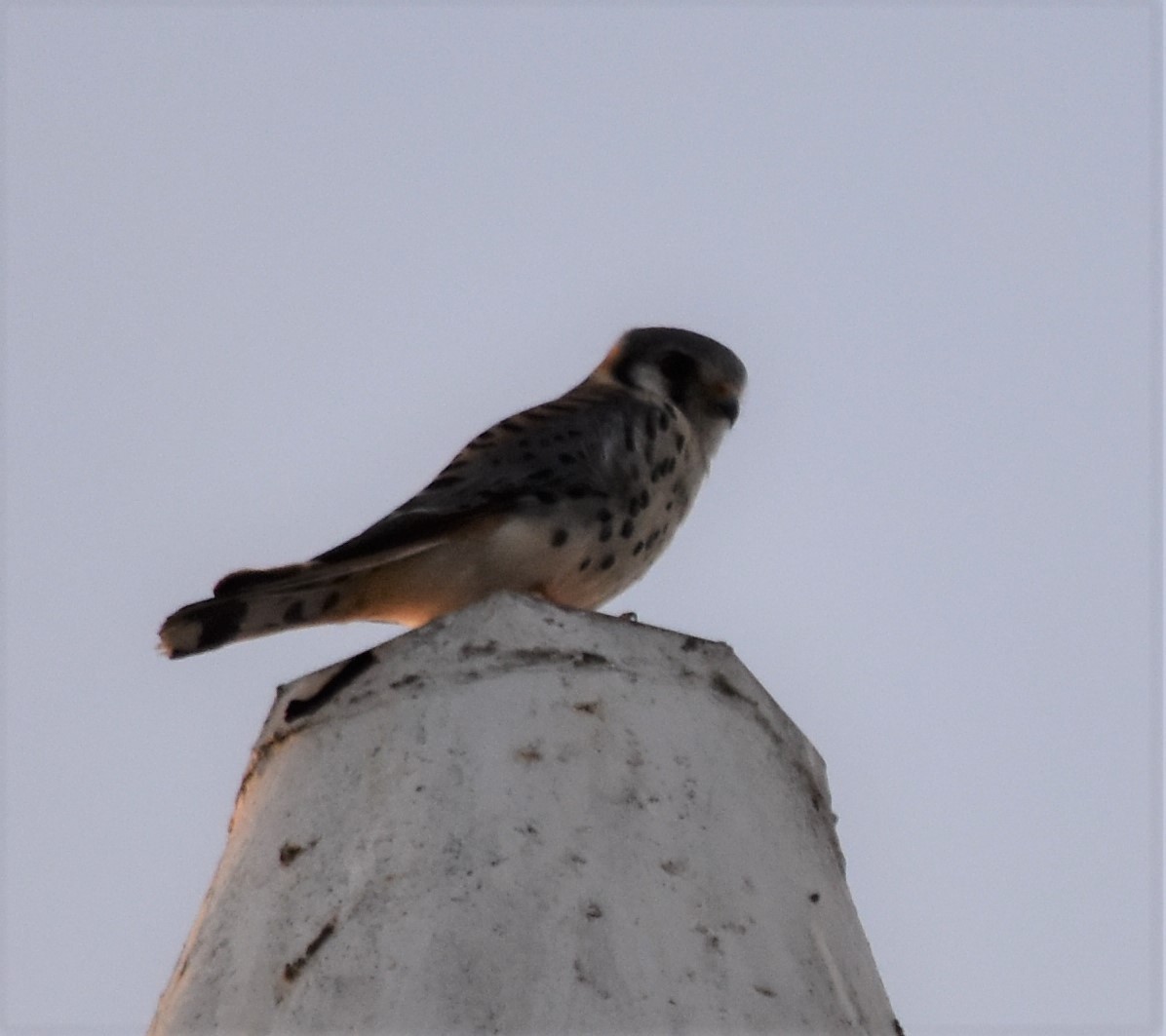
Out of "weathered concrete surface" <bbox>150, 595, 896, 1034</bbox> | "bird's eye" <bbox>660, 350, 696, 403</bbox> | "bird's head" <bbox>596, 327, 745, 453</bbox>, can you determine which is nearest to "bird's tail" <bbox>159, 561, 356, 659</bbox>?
"weathered concrete surface" <bbox>150, 595, 896, 1034</bbox>

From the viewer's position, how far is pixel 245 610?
3.60m

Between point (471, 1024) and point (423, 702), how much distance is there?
720 mm

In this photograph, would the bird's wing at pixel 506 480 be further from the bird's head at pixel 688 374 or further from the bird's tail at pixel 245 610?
the bird's head at pixel 688 374

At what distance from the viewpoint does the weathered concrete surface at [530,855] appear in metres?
2.36

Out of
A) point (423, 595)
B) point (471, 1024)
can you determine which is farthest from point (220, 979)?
point (423, 595)

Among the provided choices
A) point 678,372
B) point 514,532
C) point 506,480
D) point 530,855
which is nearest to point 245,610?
point 514,532

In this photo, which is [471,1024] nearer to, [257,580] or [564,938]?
[564,938]

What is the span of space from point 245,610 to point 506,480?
0.73m

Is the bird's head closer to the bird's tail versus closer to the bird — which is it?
the bird

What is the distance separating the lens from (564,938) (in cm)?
240

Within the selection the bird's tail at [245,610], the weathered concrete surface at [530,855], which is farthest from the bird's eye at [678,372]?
the weathered concrete surface at [530,855]

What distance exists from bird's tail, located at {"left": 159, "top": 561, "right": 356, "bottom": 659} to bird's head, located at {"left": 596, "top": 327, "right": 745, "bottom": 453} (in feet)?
4.82

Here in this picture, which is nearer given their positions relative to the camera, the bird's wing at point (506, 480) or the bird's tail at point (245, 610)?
the bird's tail at point (245, 610)

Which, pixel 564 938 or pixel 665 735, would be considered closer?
pixel 564 938
